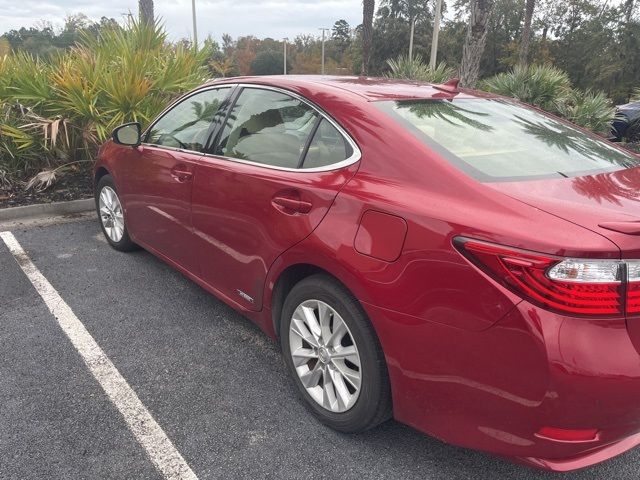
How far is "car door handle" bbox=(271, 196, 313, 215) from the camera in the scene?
242cm

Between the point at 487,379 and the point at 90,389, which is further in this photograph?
the point at 90,389

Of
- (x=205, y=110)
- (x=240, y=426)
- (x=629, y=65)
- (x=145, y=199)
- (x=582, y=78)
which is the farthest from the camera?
(x=582, y=78)

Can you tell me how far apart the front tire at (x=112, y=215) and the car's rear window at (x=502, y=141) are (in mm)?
A: 2863

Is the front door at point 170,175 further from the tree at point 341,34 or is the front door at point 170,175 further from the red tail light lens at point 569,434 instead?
the tree at point 341,34

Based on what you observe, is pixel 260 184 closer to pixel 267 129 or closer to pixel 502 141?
pixel 267 129

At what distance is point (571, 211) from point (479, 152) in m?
0.59

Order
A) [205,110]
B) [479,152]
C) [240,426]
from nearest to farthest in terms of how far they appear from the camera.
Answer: [479,152]
[240,426]
[205,110]

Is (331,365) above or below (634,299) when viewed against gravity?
below

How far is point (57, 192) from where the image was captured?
6668 mm

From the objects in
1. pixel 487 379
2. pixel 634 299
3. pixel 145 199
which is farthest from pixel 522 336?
pixel 145 199

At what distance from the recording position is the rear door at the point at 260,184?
2.44 meters

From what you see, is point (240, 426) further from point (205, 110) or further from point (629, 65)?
point (629, 65)

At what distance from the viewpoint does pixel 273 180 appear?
2.64 m

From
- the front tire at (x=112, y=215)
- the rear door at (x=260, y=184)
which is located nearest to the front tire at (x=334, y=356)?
the rear door at (x=260, y=184)
